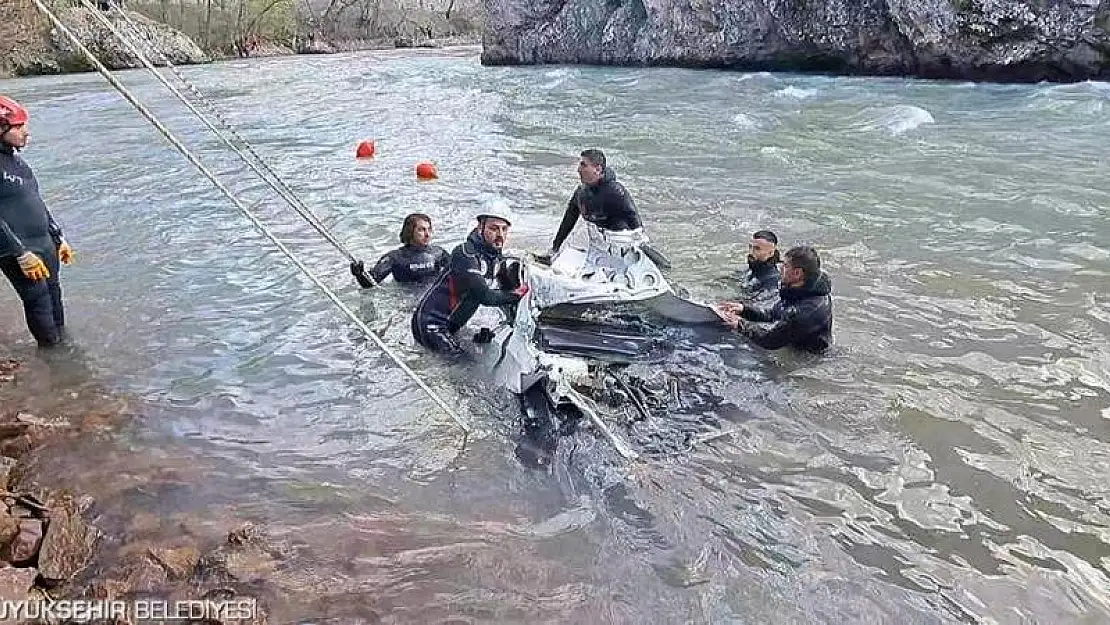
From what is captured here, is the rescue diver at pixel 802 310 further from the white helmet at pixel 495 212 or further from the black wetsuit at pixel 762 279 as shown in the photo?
the white helmet at pixel 495 212

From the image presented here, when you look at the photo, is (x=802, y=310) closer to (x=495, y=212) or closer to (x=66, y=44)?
(x=495, y=212)

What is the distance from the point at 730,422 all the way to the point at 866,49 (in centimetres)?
2160

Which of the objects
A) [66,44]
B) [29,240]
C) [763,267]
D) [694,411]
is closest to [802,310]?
[694,411]

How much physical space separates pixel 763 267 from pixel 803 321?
142cm

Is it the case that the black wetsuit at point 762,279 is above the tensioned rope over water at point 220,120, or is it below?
below

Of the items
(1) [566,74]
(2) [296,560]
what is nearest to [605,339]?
(2) [296,560]

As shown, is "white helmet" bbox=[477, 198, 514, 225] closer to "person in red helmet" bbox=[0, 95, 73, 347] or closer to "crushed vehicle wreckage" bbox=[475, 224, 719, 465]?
"crushed vehicle wreckage" bbox=[475, 224, 719, 465]

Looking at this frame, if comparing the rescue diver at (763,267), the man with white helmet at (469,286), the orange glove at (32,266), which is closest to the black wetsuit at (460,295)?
the man with white helmet at (469,286)

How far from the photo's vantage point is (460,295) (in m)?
6.73

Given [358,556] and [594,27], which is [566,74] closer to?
[594,27]

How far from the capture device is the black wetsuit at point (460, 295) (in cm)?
639

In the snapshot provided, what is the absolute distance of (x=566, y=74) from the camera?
104 feet

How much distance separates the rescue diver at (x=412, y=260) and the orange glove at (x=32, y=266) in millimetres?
2681

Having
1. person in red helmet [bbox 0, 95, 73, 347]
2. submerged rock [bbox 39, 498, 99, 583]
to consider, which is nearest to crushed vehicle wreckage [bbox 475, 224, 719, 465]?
submerged rock [bbox 39, 498, 99, 583]
